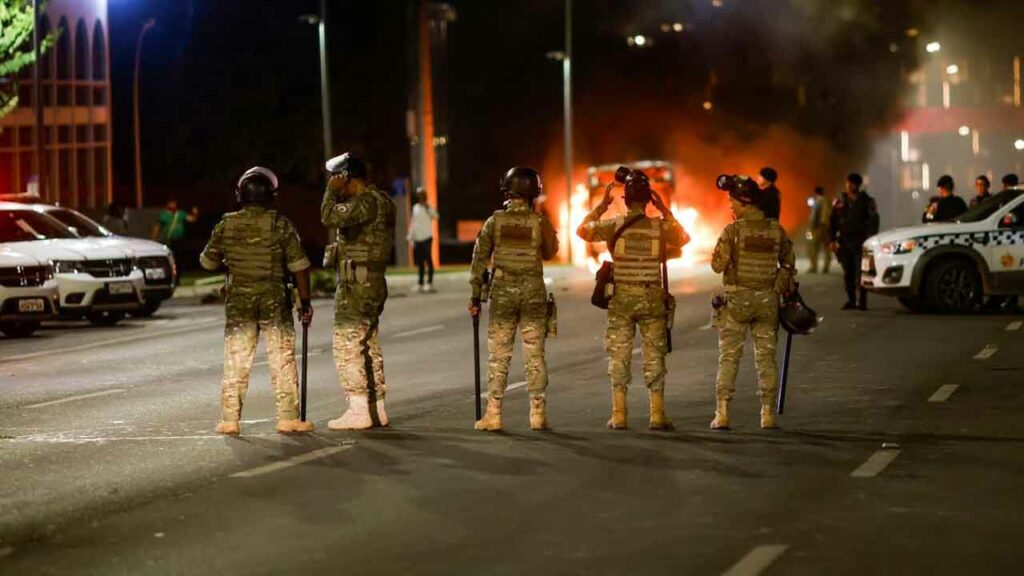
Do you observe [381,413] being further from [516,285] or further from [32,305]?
[32,305]

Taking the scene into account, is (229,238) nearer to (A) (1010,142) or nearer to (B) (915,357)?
(B) (915,357)

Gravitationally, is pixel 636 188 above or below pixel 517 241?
above

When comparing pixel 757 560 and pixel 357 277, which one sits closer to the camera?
pixel 757 560

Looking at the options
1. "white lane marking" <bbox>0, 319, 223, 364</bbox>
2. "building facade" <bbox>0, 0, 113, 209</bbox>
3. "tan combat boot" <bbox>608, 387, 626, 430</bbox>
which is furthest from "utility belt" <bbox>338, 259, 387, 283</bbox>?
"building facade" <bbox>0, 0, 113, 209</bbox>

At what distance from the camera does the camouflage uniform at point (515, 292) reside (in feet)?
39.2

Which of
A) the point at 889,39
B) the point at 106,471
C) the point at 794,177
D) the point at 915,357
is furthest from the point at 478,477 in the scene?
the point at 889,39

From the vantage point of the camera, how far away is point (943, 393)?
1424 centimetres

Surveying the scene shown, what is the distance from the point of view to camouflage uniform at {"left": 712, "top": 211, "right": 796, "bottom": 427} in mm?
11984

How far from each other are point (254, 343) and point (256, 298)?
31 cm

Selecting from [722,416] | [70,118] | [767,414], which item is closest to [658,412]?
[722,416]

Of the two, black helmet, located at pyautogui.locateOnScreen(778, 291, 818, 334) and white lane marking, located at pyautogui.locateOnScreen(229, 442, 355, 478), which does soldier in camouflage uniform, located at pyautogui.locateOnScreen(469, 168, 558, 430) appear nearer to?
white lane marking, located at pyautogui.locateOnScreen(229, 442, 355, 478)

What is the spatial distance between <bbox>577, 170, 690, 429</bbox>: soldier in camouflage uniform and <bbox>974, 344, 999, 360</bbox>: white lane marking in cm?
608

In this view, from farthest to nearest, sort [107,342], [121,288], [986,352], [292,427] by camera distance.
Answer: [121,288] → [107,342] → [986,352] → [292,427]

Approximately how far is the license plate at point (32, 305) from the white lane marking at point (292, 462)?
11744 millimetres
